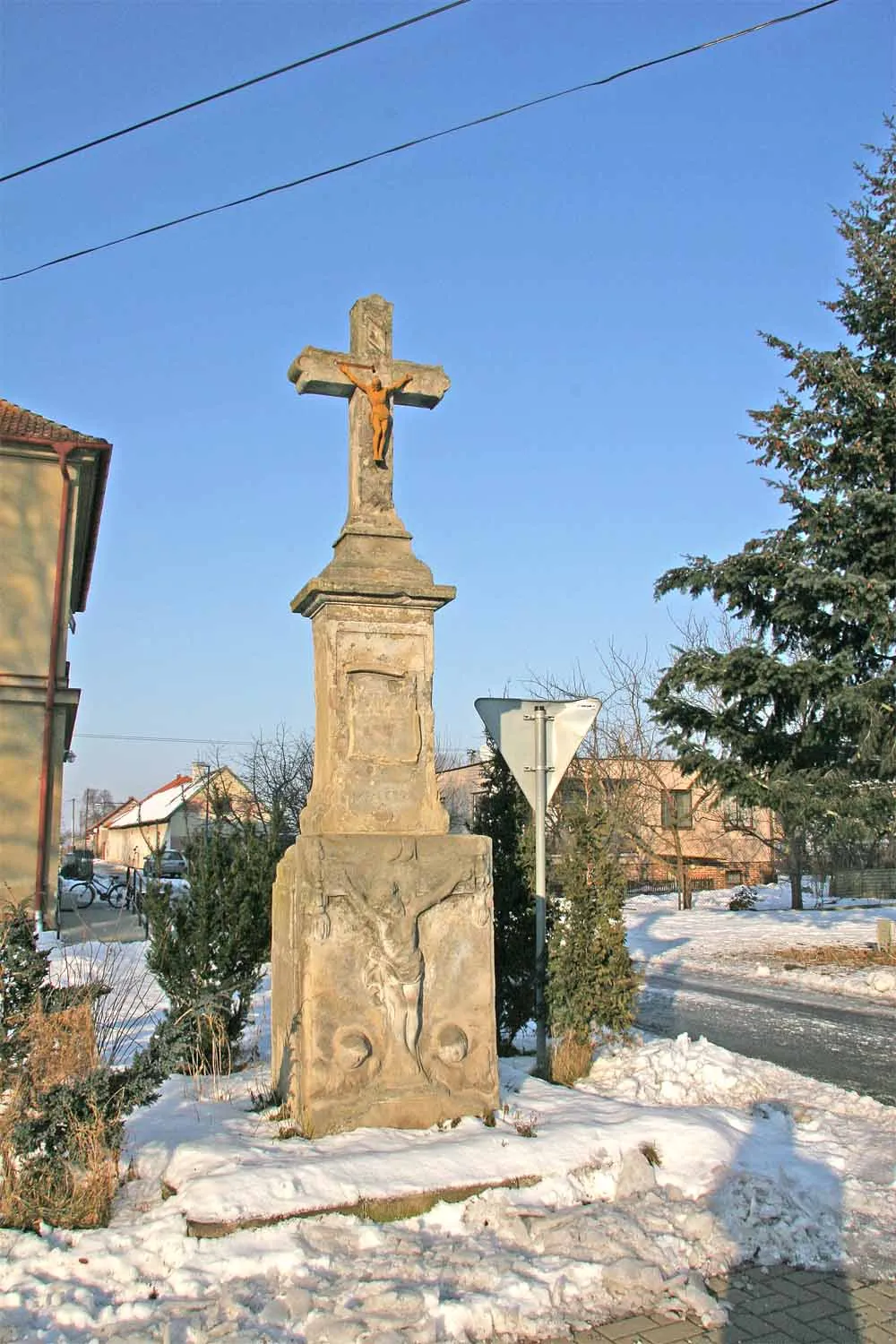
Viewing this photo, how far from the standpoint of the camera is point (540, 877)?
23.9 feet

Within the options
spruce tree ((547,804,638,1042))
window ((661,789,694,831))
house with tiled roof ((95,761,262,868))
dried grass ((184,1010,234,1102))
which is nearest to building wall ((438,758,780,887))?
window ((661,789,694,831))

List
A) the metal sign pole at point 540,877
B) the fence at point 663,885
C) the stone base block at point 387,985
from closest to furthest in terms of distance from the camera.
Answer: the stone base block at point 387,985
the metal sign pole at point 540,877
the fence at point 663,885

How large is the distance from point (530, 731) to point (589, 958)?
5.11ft

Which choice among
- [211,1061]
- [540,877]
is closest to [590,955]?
[540,877]

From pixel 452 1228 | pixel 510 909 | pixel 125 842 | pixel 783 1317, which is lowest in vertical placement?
pixel 783 1317

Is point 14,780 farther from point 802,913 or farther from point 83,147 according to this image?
point 802,913

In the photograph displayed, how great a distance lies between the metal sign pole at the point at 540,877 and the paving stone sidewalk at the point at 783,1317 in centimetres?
292

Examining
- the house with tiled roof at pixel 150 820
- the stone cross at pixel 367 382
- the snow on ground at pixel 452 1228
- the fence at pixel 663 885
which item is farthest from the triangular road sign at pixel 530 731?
the house with tiled roof at pixel 150 820

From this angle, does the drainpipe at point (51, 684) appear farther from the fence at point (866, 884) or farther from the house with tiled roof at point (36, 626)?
the fence at point (866, 884)

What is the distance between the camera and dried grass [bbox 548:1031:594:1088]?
22.9 ft

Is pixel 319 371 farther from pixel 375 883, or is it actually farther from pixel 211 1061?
pixel 211 1061

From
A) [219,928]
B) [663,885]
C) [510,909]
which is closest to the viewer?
[219,928]

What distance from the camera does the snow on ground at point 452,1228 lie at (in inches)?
147

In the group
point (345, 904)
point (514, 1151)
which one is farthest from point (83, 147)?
point (514, 1151)
